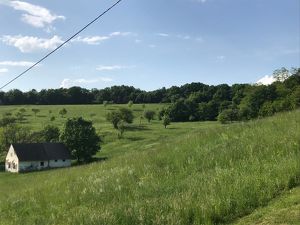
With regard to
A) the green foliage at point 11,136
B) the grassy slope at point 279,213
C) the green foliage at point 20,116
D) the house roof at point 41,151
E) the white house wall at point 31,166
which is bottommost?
the white house wall at point 31,166

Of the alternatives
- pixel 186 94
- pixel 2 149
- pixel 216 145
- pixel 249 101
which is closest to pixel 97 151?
pixel 2 149

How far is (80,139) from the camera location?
274 ft

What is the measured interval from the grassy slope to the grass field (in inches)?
2.0

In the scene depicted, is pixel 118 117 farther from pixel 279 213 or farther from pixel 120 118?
pixel 279 213

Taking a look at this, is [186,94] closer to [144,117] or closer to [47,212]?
[144,117]

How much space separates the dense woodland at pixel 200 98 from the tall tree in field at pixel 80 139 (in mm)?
29061

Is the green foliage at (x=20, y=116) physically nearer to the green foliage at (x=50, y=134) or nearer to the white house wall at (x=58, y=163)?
the green foliage at (x=50, y=134)

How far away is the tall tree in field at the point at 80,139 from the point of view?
8138 centimetres

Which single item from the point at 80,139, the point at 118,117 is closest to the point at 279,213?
the point at 80,139

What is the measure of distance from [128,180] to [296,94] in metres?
68.7

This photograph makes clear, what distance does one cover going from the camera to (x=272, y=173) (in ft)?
31.8

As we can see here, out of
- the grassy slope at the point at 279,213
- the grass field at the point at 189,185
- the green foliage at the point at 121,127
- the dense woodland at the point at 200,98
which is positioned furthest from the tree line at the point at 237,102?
Result: the grassy slope at the point at 279,213

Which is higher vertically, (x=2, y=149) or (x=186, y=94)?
(x=186, y=94)

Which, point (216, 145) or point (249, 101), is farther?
point (249, 101)
